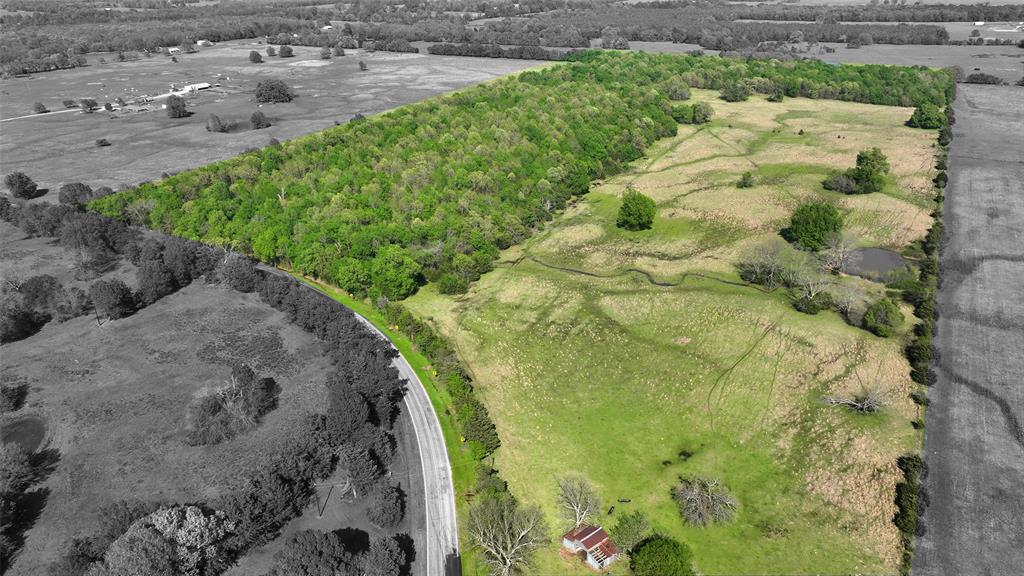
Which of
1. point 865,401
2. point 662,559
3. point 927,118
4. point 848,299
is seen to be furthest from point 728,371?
point 927,118

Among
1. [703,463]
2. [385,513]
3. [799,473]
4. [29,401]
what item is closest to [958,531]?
[799,473]

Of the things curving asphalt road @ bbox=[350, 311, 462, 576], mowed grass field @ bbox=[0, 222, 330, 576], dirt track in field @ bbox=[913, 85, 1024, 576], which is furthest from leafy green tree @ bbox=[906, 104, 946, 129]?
mowed grass field @ bbox=[0, 222, 330, 576]

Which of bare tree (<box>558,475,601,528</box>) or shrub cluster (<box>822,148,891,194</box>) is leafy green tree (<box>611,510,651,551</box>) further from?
shrub cluster (<box>822,148,891,194</box>)

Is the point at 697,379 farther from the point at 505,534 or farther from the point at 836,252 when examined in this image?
the point at 836,252

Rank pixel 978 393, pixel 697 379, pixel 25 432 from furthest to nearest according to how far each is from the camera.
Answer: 1. pixel 697 379
2. pixel 978 393
3. pixel 25 432

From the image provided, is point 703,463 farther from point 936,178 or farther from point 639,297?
point 936,178

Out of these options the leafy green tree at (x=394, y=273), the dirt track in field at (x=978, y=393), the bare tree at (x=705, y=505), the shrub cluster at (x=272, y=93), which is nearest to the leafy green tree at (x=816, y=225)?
the dirt track in field at (x=978, y=393)
